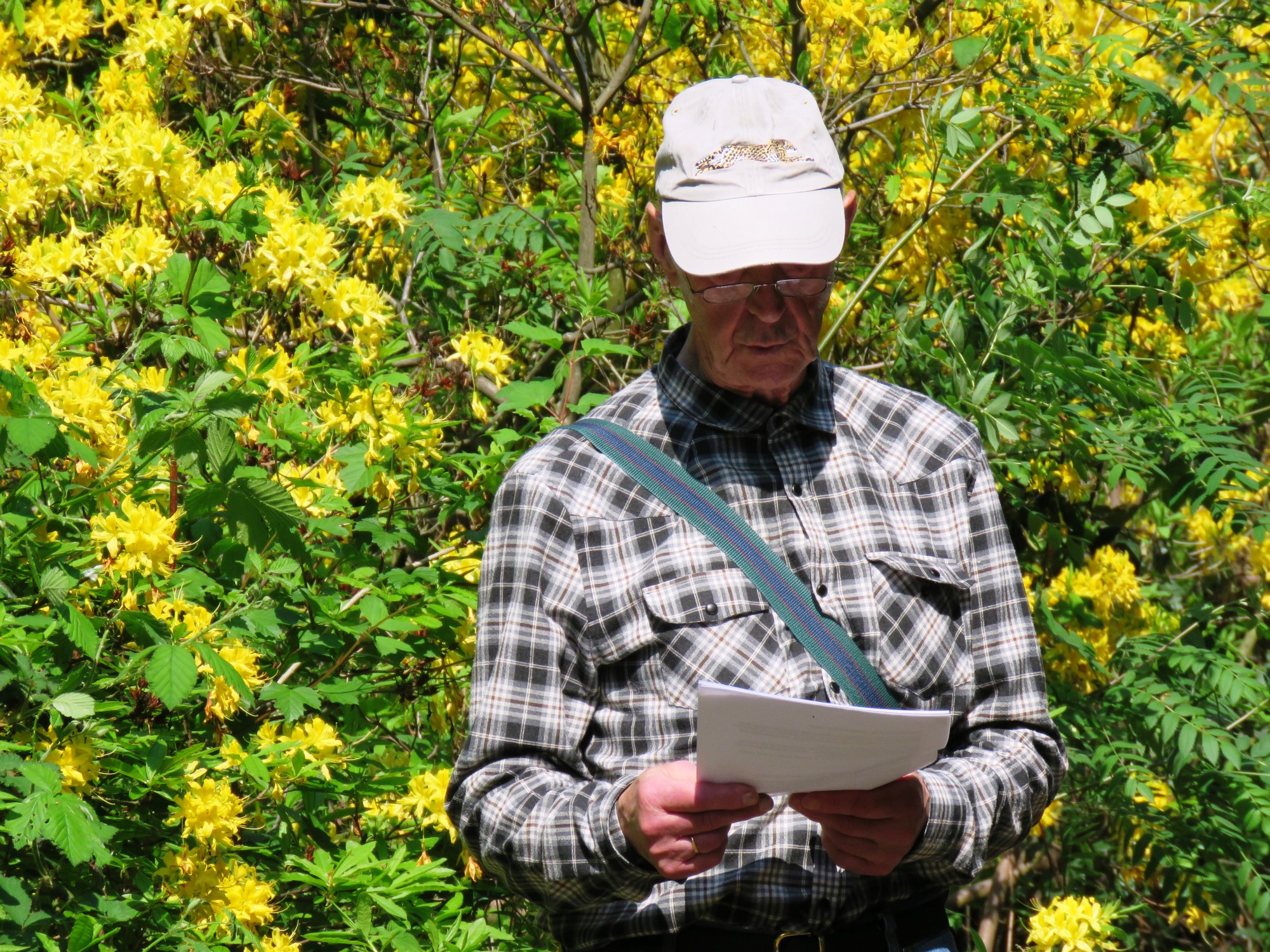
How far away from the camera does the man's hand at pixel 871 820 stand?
162 centimetres

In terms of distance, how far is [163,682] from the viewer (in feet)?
6.72

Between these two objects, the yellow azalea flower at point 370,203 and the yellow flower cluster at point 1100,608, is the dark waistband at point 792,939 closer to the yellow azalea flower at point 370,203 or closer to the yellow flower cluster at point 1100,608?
the yellow azalea flower at point 370,203

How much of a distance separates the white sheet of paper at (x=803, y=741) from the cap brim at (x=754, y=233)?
67cm

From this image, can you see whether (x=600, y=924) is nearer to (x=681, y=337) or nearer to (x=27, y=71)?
(x=681, y=337)

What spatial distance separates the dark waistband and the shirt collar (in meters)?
0.68

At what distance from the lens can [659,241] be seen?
2.03 m

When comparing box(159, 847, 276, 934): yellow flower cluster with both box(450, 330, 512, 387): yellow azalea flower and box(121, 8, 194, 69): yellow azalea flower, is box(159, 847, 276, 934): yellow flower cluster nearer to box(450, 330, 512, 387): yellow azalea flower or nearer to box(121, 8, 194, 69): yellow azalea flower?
box(450, 330, 512, 387): yellow azalea flower

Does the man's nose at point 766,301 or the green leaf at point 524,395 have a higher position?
the man's nose at point 766,301

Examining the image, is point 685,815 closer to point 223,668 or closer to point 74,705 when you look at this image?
point 223,668

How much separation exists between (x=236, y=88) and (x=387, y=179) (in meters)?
1.04

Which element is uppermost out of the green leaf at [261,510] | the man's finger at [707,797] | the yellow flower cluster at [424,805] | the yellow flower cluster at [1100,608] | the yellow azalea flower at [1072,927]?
the green leaf at [261,510]

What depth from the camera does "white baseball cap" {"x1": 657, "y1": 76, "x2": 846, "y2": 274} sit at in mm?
1859

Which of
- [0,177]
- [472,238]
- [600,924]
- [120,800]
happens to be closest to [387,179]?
[472,238]

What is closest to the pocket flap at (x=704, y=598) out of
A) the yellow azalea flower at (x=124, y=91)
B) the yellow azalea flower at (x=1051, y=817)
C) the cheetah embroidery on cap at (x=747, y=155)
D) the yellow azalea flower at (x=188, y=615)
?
the cheetah embroidery on cap at (x=747, y=155)
